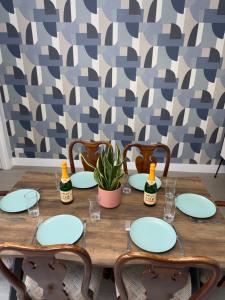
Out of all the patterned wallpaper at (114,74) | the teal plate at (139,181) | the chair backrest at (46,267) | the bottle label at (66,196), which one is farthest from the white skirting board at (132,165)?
the chair backrest at (46,267)

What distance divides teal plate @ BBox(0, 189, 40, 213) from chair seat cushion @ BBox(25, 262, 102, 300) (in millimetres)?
366

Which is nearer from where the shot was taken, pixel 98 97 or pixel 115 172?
pixel 115 172

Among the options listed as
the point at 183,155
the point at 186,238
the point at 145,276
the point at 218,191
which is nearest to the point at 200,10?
the point at 183,155

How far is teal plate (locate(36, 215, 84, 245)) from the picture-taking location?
1091 mm

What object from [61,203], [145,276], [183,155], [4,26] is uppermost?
[4,26]

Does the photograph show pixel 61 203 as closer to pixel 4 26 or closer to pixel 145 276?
pixel 145 276

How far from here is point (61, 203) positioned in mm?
1346

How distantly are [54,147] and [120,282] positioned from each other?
8.16 feet

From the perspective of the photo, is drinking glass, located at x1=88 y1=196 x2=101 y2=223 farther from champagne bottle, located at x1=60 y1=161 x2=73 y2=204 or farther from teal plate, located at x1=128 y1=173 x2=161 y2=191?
teal plate, located at x1=128 y1=173 x2=161 y2=191

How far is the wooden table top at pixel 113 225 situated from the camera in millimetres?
1047

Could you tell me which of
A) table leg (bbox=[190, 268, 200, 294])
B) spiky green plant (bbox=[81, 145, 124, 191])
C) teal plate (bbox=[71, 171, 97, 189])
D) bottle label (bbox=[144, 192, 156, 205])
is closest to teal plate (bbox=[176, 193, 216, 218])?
bottle label (bbox=[144, 192, 156, 205])

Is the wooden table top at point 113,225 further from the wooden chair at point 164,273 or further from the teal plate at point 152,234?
the wooden chair at point 164,273

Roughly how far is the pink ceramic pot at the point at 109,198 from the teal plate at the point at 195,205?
0.36 metres

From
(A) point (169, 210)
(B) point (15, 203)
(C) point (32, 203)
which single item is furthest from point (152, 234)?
(B) point (15, 203)
